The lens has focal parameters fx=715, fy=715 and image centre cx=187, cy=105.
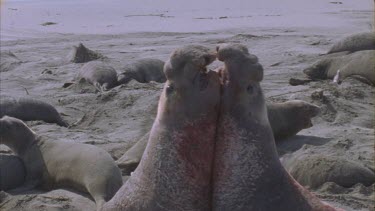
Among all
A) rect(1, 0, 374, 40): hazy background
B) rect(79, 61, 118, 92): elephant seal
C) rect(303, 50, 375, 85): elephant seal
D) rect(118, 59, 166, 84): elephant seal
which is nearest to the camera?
rect(303, 50, 375, 85): elephant seal

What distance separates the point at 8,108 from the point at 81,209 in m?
3.57

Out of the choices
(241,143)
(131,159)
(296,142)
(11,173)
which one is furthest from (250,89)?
(296,142)

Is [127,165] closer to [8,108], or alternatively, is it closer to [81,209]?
[81,209]

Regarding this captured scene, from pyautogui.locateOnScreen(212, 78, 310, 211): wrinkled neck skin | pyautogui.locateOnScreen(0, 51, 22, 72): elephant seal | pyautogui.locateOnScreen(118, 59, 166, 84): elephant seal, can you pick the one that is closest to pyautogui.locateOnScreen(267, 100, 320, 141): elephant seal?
pyautogui.locateOnScreen(118, 59, 166, 84): elephant seal

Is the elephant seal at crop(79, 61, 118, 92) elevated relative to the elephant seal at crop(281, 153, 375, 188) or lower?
lower

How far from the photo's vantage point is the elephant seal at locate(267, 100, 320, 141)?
6.36 meters

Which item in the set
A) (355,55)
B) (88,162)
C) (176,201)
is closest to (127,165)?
(88,162)

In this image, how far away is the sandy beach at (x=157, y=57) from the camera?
586 cm

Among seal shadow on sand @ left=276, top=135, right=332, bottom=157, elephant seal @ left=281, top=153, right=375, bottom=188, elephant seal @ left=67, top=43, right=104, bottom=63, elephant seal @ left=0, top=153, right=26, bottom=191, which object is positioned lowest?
elephant seal @ left=67, top=43, right=104, bottom=63

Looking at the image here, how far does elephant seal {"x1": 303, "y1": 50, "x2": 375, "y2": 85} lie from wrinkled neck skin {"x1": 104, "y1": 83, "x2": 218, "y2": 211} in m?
6.46

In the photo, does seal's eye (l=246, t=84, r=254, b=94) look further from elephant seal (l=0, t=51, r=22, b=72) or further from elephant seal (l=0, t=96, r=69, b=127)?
elephant seal (l=0, t=51, r=22, b=72)

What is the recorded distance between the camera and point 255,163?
96.3 inches

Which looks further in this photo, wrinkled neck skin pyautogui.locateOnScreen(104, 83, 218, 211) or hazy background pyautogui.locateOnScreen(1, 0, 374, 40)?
hazy background pyautogui.locateOnScreen(1, 0, 374, 40)

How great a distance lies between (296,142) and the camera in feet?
20.3
